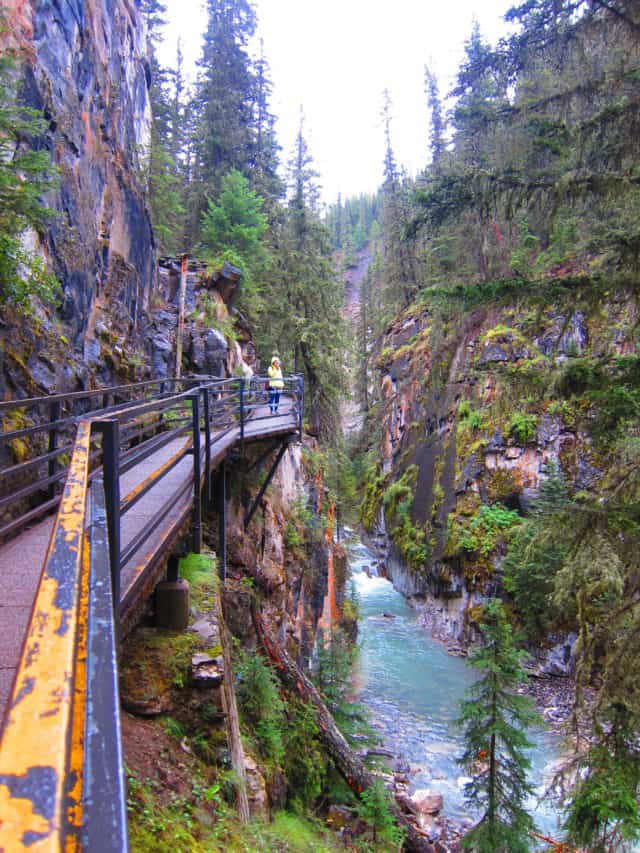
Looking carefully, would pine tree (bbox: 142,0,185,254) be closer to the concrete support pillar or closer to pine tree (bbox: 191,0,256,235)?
pine tree (bbox: 191,0,256,235)

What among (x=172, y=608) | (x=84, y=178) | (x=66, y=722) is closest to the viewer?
(x=66, y=722)

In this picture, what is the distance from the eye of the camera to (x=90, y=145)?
34.1 feet

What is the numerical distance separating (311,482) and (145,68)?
1457cm

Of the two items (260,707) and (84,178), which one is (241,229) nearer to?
(84,178)

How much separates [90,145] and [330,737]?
11556 mm

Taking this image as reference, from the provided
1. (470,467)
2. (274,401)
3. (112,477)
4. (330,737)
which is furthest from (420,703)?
(112,477)

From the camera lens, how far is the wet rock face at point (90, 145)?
8.30 m

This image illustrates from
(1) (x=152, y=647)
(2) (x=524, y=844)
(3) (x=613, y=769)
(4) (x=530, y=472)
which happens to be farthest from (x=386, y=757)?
(4) (x=530, y=472)

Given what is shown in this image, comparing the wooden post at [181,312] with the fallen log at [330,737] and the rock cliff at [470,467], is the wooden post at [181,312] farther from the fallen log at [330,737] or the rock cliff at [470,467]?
the fallen log at [330,737]

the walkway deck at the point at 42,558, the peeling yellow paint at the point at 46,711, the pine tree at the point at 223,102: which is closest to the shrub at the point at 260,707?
the walkway deck at the point at 42,558

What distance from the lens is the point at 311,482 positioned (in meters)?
18.5

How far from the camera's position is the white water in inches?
484

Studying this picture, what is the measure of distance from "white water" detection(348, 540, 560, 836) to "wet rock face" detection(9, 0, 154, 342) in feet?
39.0

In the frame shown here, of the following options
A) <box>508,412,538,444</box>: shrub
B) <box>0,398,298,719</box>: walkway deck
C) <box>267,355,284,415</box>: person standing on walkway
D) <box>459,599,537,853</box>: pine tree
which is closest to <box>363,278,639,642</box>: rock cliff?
<box>508,412,538,444</box>: shrub
